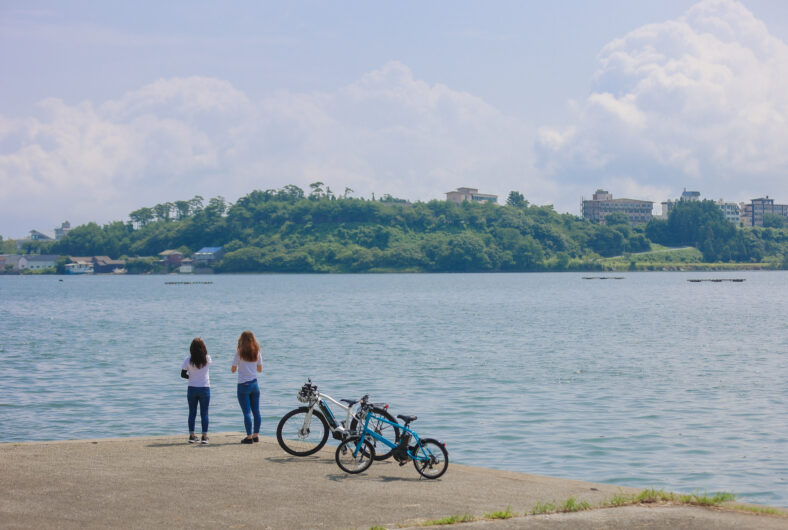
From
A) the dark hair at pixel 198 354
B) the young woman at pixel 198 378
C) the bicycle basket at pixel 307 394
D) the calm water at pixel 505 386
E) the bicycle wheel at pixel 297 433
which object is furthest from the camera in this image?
the calm water at pixel 505 386

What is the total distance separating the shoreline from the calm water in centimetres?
494

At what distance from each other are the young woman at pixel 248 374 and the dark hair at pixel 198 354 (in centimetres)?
56

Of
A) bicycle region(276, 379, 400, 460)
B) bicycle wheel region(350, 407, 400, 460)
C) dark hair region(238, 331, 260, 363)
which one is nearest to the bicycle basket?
bicycle region(276, 379, 400, 460)

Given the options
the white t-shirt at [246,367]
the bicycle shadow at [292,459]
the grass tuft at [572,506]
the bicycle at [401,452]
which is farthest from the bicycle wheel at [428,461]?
the white t-shirt at [246,367]

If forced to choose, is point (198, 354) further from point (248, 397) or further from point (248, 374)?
point (248, 397)

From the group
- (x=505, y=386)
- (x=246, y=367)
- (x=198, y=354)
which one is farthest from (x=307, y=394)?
(x=505, y=386)

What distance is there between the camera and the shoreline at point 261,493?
10680mm

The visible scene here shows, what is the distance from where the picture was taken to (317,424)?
15477mm

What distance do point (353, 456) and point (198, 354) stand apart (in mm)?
3767

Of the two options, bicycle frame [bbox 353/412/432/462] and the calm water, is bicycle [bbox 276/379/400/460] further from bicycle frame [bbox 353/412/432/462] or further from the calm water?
the calm water

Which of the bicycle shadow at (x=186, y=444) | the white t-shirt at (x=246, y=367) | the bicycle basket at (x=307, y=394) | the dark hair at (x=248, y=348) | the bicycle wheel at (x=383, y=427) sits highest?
the dark hair at (x=248, y=348)

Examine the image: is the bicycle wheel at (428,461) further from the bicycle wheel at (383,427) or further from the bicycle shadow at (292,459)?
the bicycle shadow at (292,459)

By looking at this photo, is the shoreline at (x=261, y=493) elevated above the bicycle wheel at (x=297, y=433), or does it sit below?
below

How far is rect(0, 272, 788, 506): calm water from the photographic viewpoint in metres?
19.4
